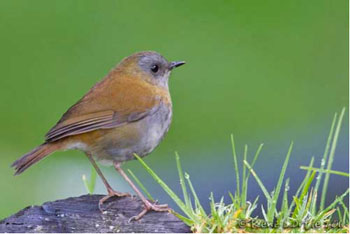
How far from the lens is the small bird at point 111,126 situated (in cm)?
505

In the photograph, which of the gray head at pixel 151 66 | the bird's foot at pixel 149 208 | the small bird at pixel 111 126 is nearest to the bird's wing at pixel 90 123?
the small bird at pixel 111 126

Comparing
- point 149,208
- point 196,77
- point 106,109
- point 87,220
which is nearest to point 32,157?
point 106,109

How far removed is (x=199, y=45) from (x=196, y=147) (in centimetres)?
218

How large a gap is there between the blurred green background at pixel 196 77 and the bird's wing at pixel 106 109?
5.90 ft

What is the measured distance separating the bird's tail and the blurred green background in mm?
2008

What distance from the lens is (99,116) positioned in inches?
201

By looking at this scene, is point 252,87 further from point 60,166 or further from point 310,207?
point 310,207

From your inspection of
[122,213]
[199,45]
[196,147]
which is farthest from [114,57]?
[122,213]

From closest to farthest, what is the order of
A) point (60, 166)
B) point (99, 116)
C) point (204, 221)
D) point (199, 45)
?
point (204, 221) < point (99, 116) < point (60, 166) < point (199, 45)

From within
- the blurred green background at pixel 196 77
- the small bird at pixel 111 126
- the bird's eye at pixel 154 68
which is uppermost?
the bird's eye at pixel 154 68

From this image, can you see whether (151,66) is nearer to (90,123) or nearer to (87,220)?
(90,123)

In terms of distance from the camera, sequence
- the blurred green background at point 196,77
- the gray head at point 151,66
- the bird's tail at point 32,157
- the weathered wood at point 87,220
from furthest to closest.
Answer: the blurred green background at point 196,77, the gray head at point 151,66, the bird's tail at point 32,157, the weathered wood at point 87,220

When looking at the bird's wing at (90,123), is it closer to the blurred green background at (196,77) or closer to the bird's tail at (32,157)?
the bird's tail at (32,157)

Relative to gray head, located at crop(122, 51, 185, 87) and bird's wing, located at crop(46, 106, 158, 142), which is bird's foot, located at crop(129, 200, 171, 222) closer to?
bird's wing, located at crop(46, 106, 158, 142)
